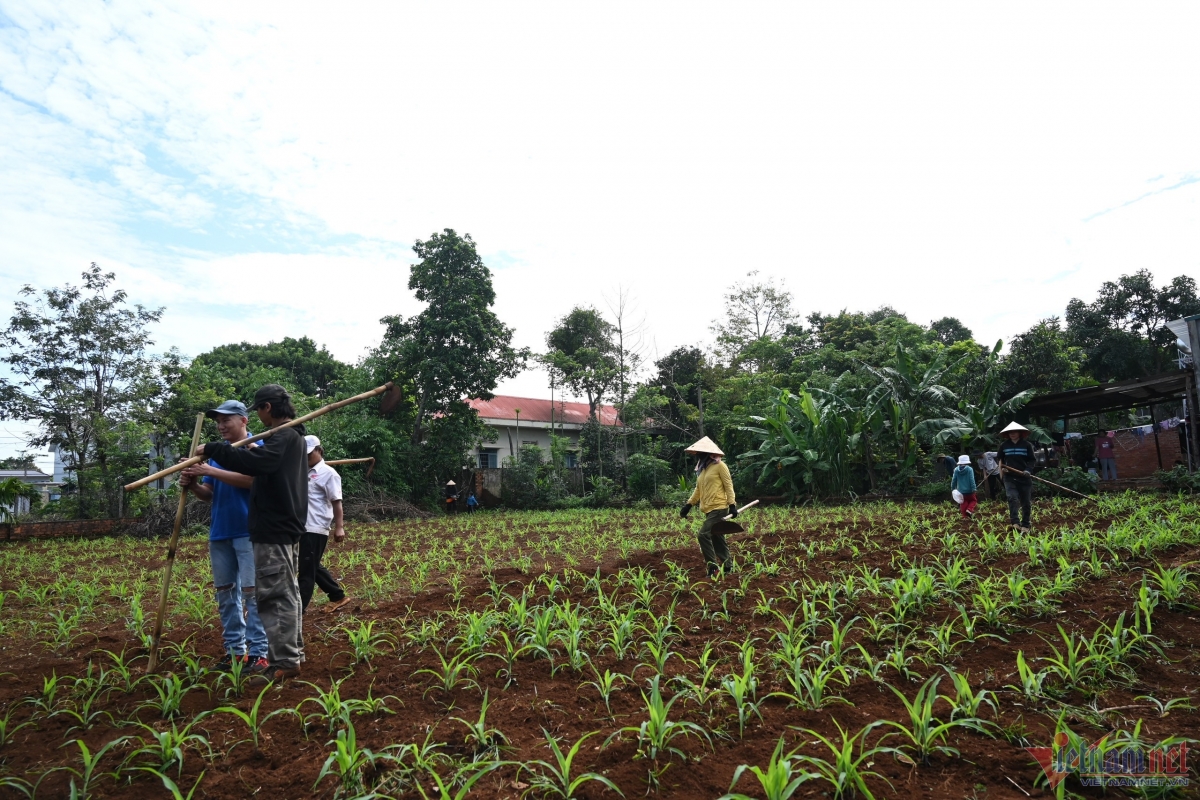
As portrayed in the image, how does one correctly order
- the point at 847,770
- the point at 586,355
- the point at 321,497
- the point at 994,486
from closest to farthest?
the point at 847,770, the point at 321,497, the point at 994,486, the point at 586,355

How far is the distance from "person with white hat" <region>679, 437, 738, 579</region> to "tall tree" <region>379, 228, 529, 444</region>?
14935mm

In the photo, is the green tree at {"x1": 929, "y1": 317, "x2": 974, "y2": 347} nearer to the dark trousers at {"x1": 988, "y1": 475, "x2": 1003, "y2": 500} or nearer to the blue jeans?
the dark trousers at {"x1": 988, "y1": 475, "x2": 1003, "y2": 500}

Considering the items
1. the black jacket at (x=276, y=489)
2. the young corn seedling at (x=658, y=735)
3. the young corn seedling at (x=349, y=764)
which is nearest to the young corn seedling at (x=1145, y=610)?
the young corn seedling at (x=658, y=735)

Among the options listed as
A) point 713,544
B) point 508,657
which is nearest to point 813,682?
point 508,657

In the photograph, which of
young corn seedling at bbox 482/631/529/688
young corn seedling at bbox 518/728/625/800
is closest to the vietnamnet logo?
young corn seedling at bbox 518/728/625/800

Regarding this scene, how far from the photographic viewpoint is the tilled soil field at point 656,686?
2852 mm

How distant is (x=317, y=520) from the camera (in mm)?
5531

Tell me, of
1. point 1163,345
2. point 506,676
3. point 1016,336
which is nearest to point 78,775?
point 506,676

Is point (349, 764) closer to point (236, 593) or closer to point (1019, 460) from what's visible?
point (236, 593)

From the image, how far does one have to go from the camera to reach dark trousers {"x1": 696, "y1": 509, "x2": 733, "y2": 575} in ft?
22.1

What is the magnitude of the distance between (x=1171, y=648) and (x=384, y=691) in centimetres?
447

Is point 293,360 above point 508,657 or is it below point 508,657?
above

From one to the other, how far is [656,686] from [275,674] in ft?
7.66

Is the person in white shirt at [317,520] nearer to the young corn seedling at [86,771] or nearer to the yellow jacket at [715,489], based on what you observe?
the young corn seedling at [86,771]
